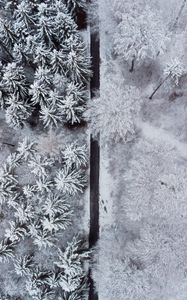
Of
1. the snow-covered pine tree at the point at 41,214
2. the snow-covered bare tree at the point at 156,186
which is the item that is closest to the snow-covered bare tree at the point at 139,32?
the snow-covered bare tree at the point at 156,186

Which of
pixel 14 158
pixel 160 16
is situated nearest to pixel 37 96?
pixel 14 158

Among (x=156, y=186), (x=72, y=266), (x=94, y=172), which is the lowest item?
(x=72, y=266)

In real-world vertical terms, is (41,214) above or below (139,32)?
below

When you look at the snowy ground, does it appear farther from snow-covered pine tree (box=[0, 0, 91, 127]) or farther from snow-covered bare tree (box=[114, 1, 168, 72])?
snow-covered pine tree (box=[0, 0, 91, 127])

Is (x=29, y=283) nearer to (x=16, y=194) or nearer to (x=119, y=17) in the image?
(x=16, y=194)

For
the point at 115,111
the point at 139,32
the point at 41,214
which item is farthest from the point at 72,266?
the point at 139,32

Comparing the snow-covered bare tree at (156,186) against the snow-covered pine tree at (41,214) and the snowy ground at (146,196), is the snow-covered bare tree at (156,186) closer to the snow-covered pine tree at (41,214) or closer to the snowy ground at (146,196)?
the snowy ground at (146,196)

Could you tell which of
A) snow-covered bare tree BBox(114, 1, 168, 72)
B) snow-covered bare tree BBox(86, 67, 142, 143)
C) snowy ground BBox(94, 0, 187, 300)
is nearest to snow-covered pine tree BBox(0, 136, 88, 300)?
snowy ground BBox(94, 0, 187, 300)

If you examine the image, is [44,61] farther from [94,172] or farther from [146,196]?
[146,196]
